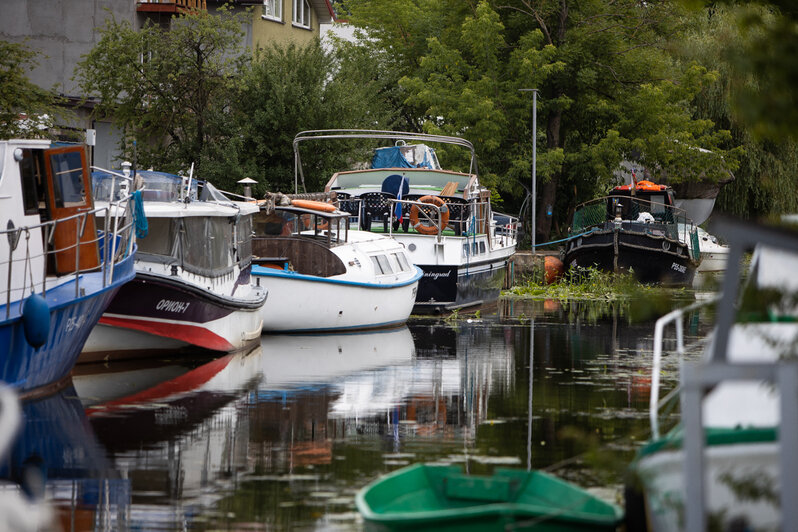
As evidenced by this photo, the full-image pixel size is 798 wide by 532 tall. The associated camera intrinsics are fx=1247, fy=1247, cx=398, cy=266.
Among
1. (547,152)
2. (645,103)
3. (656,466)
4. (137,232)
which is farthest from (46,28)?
(656,466)

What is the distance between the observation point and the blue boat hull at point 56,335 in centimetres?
1241

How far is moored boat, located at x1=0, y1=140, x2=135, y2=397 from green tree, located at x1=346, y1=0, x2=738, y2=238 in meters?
26.9

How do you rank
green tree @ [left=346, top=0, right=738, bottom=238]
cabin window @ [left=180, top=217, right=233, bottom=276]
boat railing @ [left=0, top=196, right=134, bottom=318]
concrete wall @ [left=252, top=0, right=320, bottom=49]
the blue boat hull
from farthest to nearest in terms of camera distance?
concrete wall @ [left=252, top=0, right=320, bottom=49]
green tree @ [left=346, top=0, right=738, bottom=238]
cabin window @ [left=180, top=217, right=233, bottom=276]
boat railing @ [left=0, top=196, right=134, bottom=318]
the blue boat hull

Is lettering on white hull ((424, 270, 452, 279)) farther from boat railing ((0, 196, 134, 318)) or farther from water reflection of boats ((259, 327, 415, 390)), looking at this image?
boat railing ((0, 196, 134, 318))

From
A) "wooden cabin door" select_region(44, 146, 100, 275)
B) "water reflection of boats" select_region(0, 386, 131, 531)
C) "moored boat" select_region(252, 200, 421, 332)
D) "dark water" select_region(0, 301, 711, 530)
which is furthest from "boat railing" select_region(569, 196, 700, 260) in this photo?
"water reflection of boats" select_region(0, 386, 131, 531)

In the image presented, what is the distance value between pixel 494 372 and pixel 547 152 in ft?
85.9

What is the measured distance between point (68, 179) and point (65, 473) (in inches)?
239

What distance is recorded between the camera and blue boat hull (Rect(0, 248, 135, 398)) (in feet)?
40.7

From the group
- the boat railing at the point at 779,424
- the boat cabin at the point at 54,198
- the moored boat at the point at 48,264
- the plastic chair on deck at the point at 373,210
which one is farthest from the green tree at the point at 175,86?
the boat railing at the point at 779,424

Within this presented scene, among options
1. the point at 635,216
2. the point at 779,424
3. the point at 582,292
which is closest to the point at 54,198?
the point at 779,424

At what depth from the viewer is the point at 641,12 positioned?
1745 inches

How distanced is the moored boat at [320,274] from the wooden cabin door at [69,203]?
5791mm

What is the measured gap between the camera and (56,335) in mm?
13359

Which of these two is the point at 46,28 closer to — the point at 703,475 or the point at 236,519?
the point at 236,519
